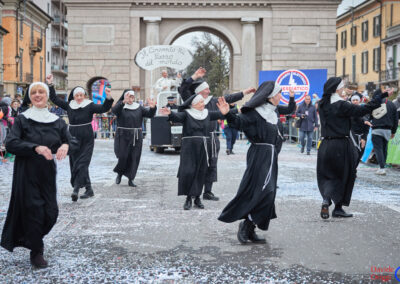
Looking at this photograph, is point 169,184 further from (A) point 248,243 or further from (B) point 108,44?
(B) point 108,44

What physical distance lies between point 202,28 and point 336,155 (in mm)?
29635

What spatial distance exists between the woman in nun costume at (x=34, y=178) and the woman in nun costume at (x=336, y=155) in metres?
3.74

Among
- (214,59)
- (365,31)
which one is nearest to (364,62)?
(365,31)

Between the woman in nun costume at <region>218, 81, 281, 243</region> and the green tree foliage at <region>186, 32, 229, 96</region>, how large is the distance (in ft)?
150

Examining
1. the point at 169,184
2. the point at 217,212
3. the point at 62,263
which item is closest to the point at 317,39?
the point at 169,184

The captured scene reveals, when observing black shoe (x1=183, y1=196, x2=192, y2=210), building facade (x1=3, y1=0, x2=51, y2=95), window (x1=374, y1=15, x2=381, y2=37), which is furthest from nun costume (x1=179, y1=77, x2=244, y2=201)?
window (x1=374, y1=15, x2=381, y2=37)

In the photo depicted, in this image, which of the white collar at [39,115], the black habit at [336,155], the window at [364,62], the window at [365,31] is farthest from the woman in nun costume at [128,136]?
the window at [365,31]

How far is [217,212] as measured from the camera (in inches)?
327

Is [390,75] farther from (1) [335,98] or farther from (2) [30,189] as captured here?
(2) [30,189]

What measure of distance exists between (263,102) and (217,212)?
2.32 metres

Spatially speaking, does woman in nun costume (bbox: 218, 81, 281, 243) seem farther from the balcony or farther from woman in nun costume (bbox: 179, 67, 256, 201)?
the balcony

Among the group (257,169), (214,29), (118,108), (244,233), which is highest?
(214,29)

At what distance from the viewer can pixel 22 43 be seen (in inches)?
2060

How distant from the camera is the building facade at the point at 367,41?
5057 cm
